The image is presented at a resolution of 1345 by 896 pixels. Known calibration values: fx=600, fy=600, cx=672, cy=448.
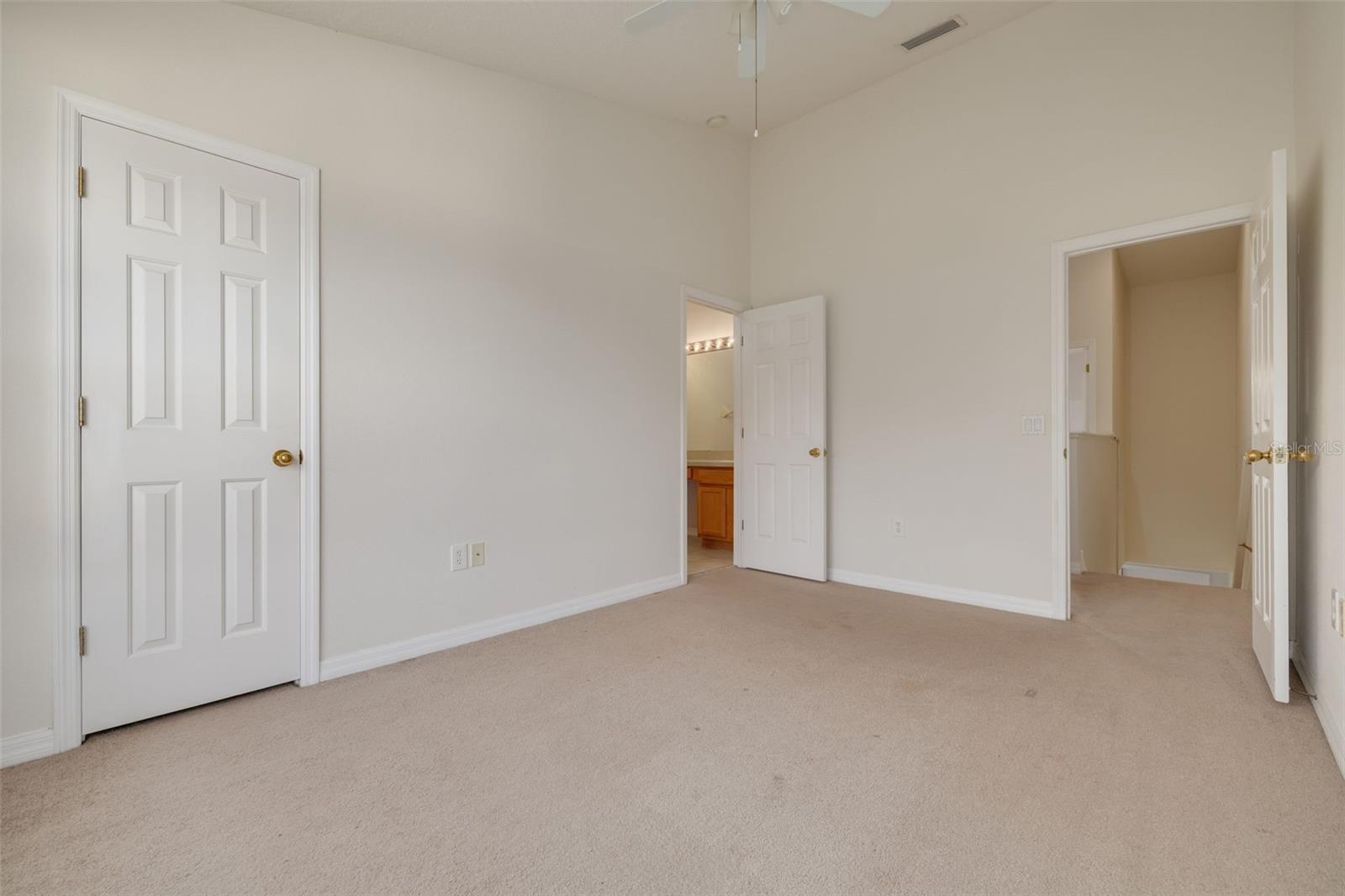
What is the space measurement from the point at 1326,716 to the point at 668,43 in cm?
396

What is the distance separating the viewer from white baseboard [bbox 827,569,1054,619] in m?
3.38

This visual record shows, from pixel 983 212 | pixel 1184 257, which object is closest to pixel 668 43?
pixel 983 212

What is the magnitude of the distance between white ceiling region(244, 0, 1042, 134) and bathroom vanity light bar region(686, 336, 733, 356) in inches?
93.2

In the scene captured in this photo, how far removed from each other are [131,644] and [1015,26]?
16.8ft

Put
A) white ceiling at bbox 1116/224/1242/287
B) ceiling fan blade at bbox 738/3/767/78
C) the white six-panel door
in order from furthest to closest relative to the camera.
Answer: white ceiling at bbox 1116/224/1242/287 → ceiling fan blade at bbox 738/3/767/78 → the white six-panel door

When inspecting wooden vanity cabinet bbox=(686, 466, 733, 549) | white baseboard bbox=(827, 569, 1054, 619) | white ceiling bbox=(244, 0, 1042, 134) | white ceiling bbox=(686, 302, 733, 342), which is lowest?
white baseboard bbox=(827, 569, 1054, 619)

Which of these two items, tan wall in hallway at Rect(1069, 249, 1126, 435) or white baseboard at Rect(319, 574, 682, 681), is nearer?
white baseboard at Rect(319, 574, 682, 681)

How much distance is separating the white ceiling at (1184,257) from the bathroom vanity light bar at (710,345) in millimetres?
3395

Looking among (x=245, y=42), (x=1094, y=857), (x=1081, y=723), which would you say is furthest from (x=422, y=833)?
(x=245, y=42)

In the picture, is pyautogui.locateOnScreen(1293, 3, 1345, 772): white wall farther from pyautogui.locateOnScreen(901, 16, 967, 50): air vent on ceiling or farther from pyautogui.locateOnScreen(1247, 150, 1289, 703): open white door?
pyautogui.locateOnScreen(901, 16, 967, 50): air vent on ceiling

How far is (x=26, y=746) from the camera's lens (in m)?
1.93

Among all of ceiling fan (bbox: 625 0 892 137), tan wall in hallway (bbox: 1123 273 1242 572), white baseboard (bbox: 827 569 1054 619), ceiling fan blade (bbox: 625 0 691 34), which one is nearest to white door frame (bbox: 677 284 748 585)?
white baseboard (bbox: 827 569 1054 619)

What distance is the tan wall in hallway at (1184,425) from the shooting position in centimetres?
634

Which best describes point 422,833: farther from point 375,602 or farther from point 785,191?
point 785,191
